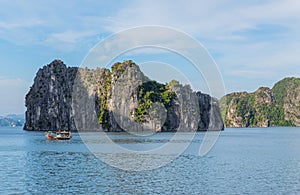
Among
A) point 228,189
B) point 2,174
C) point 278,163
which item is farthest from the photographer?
point 278,163

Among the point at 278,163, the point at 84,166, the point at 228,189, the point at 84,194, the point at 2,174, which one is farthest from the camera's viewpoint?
the point at 278,163

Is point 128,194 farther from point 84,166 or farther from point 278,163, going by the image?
point 278,163

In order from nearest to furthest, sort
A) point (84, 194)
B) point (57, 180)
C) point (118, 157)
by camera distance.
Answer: point (84, 194), point (57, 180), point (118, 157)

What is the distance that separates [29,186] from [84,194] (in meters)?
8.36

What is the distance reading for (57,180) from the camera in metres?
48.8

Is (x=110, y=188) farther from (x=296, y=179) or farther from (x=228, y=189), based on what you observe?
(x=296, y=179)

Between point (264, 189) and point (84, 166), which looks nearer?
point (264, 189)

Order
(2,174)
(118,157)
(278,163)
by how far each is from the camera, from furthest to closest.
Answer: (118,157)
(278,163)
(2,174)

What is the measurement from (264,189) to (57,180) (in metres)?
25.0

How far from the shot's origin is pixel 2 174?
5231 centimetres

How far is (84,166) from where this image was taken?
6188cm

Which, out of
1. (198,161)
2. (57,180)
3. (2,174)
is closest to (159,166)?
(198,161)

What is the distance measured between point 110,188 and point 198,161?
29813 millimetres

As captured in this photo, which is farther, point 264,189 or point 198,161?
point 198,161
